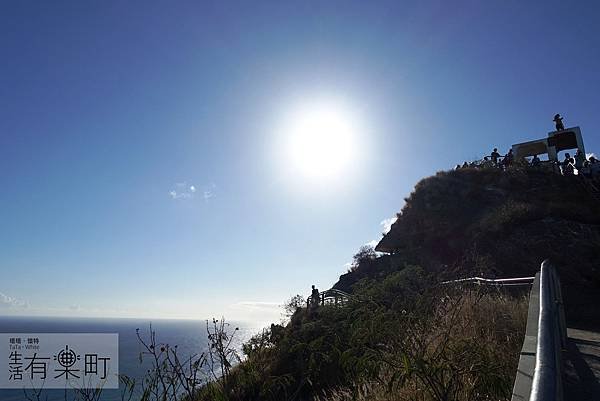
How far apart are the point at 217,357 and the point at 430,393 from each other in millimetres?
2596

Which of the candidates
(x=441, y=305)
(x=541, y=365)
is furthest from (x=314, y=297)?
(x=541, y=365)

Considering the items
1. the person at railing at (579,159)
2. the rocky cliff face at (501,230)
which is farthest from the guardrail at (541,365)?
the person at railing at (579,159)

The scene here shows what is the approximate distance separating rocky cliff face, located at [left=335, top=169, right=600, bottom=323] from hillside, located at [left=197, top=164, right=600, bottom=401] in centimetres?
6

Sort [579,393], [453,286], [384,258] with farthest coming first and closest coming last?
[384,258], [453,286], [579,393]

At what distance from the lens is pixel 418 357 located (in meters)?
3.11

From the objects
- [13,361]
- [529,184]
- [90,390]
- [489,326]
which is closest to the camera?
[90,390]

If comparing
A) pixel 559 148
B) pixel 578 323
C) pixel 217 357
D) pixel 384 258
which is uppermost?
pixel 559 148

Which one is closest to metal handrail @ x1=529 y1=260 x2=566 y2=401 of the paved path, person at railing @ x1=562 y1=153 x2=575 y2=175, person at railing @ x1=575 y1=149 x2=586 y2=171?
the paved path

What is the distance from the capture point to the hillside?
3.93m

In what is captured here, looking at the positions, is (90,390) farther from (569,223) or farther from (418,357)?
Answer: (569,223)

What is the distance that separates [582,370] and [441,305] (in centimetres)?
283

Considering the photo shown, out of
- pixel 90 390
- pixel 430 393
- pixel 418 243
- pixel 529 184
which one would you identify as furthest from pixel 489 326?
pixel 529 184

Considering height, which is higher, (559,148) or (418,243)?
(559,148)

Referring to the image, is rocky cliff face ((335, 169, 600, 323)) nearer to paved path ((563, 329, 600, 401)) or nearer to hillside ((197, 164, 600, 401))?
hillside ((197, 164, 600, 401))
